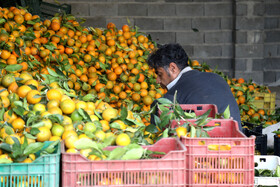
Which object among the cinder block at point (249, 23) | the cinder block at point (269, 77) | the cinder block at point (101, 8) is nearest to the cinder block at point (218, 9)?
the cinder block at point (249, 23)

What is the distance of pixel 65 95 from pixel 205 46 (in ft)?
15.4

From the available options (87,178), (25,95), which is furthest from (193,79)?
(87,178)

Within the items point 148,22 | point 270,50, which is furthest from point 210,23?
point 270,50

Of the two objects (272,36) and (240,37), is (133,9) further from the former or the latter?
(272,36)

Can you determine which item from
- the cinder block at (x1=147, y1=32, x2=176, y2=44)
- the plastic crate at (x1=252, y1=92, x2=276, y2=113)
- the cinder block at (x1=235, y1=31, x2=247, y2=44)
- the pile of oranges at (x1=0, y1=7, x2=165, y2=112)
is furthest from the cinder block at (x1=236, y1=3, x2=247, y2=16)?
the pile of oranges at (x1=0, y1=7, x2=165, y2=112)

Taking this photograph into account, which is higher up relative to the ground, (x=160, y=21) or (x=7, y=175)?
(x=160, y=21)

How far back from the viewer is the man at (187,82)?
8.40ft

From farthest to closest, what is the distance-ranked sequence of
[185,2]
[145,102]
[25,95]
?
1. [185,2]
2. [145,102]
3. [25,95]

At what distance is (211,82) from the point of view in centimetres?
267

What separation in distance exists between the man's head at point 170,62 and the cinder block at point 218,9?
3568 mm

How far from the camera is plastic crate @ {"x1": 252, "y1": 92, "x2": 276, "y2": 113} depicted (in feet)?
15.1

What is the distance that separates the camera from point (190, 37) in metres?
6.34

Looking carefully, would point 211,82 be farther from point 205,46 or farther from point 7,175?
point 205,46

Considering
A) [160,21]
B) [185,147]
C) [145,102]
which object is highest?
[160,21]
